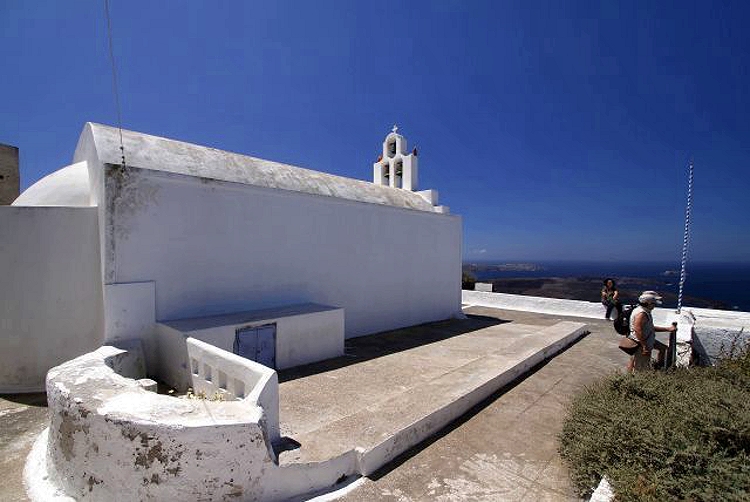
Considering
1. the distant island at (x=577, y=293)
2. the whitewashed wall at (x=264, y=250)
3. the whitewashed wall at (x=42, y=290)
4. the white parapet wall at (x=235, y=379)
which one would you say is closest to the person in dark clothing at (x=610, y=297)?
the distant island at (x=577, y=293)

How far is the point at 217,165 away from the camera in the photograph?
8.12 metres

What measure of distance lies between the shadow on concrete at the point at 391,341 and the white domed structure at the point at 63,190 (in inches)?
200

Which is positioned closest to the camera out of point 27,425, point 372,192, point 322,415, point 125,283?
point 322,415

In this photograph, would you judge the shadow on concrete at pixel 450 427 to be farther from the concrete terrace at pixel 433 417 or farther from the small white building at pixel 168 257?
the small white building at pixel 168 257

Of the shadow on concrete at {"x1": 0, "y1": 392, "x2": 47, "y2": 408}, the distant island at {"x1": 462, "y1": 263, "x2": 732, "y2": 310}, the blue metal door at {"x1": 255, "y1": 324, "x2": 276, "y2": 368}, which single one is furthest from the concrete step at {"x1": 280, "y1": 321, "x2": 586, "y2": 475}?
the distant island at {"x1": 462, "y1": 263, "x2": 732, "y2": 310}

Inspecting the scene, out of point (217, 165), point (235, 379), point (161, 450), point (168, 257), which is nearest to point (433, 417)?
point (235, 379)

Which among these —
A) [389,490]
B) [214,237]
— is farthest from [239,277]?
[389,490]

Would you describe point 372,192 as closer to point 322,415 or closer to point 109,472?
point 322,415

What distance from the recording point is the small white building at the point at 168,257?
6.12 meters

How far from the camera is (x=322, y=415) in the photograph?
15.7ft

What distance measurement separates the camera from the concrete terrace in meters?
3.50

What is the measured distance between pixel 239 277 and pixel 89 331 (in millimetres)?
2640

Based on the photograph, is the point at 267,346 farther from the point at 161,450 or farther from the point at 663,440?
the point at 663,440

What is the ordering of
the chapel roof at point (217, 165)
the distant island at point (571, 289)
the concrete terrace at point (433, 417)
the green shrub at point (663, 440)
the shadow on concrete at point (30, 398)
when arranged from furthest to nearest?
the distant island at point (571, 289), the chapel roof at point (217, 165), the shadow on concrete at point (30, 398), the concrete terrace at point (433, 417), the green shrub at point (663, 440)
